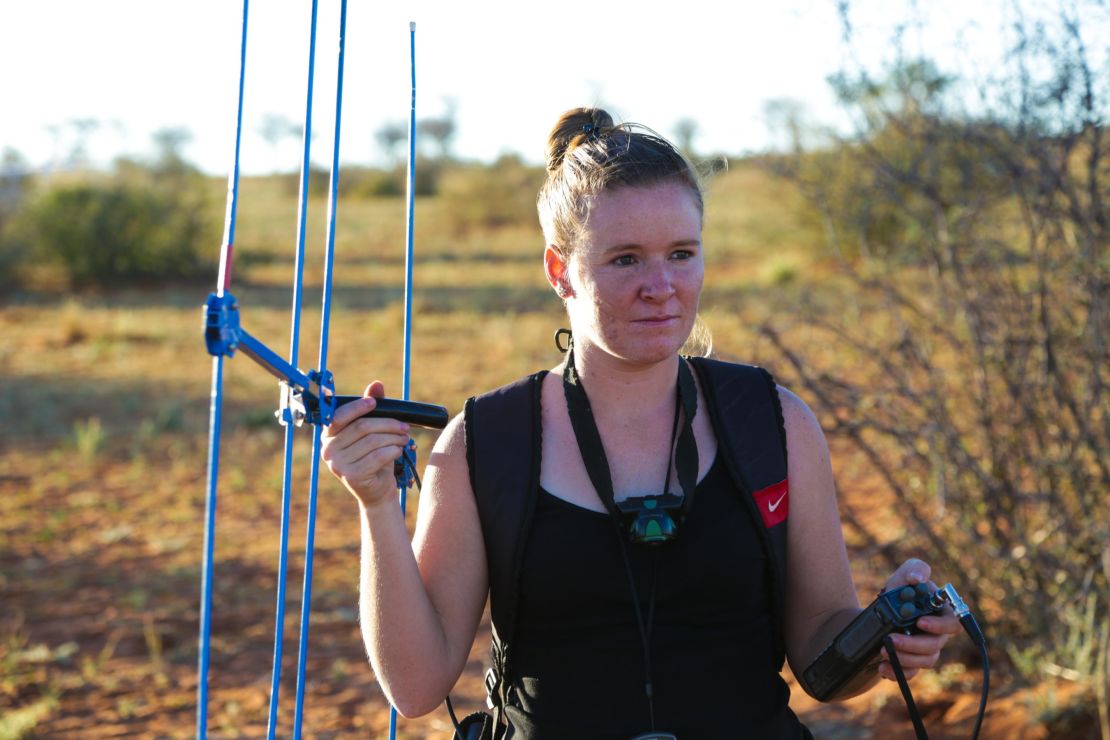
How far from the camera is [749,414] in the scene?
2150 millimetres

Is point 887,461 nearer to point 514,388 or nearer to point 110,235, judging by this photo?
point 514,388

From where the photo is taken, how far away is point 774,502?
2068mm

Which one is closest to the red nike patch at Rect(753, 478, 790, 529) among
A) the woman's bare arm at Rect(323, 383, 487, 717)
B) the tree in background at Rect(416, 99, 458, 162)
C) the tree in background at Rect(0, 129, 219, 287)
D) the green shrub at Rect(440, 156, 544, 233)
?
the woman's bare arm at Rect(323, 383, 487, 717)

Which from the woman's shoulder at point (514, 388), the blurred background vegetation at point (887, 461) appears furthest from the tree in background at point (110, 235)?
the woman's shoulder at point (514, 388)

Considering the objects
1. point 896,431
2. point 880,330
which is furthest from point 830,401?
point 880,330

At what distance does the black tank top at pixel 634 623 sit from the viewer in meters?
2.00

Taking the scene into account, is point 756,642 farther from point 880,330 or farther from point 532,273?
point 532,273

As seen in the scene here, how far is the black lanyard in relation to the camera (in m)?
1.98

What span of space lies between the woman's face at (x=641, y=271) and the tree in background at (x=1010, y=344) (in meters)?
2.08

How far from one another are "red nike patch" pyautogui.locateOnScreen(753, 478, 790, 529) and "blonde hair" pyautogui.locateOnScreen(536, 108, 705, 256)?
20.5 inches

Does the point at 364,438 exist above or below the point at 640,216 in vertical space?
below

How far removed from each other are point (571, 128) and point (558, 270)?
0.32m

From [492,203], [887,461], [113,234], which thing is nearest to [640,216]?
[887,461]

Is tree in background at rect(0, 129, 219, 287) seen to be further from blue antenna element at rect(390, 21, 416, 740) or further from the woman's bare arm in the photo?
the woman's bare arm
